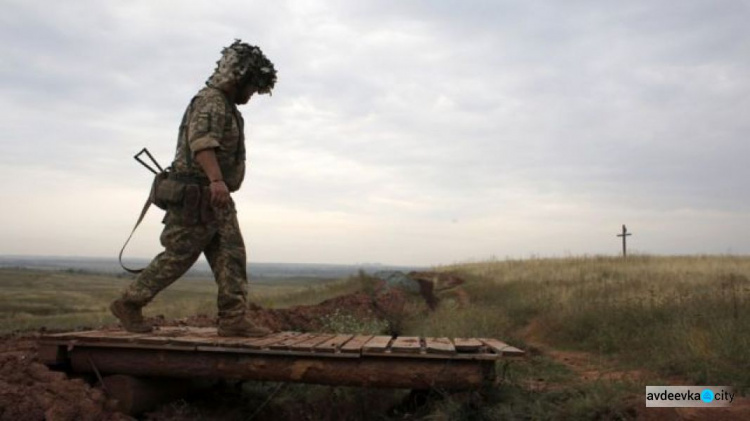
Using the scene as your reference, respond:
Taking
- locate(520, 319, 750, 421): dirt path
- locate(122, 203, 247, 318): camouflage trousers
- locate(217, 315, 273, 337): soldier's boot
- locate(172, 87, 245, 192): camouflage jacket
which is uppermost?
locate(172, 87, 245, 192): camouflage jacket

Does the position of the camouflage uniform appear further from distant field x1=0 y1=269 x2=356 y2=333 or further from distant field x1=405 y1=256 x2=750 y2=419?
distant field x1=0 y1=269 x2=356 y2=333

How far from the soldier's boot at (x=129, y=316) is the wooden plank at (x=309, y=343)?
57.1 inches

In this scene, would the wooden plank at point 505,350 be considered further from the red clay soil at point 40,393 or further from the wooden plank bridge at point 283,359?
the red clay soil at point 40,393

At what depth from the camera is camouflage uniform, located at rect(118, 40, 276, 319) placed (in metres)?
4.92

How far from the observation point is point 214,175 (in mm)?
4719

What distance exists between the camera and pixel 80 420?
14.0ft

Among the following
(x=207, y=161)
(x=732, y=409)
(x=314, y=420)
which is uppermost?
(x=207, y=161)

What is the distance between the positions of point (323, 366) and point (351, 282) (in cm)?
1408

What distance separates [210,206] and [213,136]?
0.57 m

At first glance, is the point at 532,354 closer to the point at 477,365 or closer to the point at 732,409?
the point at 477,365

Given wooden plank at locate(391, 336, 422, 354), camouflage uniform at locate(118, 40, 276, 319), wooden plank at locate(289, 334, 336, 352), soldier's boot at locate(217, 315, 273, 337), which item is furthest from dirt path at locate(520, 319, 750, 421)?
camouflage uniform at locate(118, 40, 276, 319)

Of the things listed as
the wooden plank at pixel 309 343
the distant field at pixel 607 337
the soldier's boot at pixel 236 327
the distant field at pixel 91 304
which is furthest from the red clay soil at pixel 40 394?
the distant field at pixel 91 304

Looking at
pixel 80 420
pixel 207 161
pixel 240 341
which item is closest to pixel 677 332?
pixel 240 341

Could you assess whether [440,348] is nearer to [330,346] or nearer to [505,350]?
[505,350]
